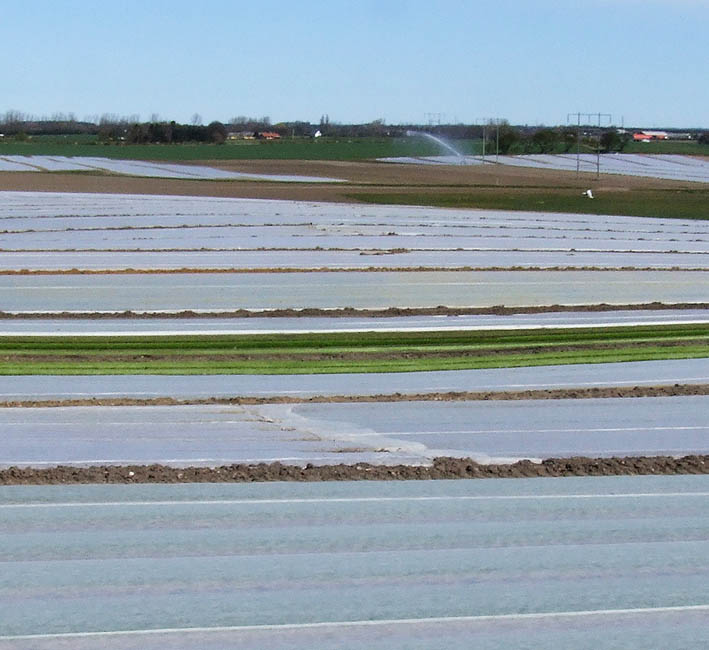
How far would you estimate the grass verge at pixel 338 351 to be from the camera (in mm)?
23391

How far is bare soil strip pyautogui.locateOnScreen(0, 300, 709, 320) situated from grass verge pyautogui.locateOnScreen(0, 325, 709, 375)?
2.90 meters

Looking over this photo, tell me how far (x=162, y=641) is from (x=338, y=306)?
21122 mm

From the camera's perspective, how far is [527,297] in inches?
1319

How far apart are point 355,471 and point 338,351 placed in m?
9.34

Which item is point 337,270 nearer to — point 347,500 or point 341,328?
point 341,328

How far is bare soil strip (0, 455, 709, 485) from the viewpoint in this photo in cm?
1532

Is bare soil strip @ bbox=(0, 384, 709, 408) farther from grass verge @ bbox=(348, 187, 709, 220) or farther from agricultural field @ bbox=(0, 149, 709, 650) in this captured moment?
Answer: grass verge @ bbox=(348, 187, 709, 220)

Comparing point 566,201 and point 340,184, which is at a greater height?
point 340,184

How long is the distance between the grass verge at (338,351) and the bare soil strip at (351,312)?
2.90 m

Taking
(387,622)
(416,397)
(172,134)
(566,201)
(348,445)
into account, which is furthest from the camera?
(172,134)

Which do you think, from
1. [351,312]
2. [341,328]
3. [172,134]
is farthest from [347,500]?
[172,134]

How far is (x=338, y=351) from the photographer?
25016mm

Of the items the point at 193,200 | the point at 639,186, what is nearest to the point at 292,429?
the point at 193,200

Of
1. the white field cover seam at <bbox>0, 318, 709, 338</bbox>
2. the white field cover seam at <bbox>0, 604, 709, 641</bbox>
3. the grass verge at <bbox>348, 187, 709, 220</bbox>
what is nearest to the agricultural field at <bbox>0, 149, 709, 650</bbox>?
the white field cover seam at <bbox>0, 604, 709, 641</bbox>
